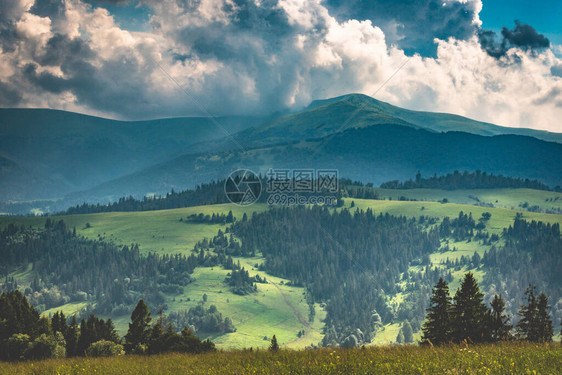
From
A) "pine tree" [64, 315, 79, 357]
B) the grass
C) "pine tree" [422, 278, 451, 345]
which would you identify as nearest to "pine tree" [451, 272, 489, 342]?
"pine tree" [422, 278, 451, 345]

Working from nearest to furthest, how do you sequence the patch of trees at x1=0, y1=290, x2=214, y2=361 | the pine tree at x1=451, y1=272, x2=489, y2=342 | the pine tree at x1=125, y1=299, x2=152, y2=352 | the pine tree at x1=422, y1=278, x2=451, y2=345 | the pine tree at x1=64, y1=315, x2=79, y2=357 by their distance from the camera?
the patch of trees at x1=0, y1=290, x2=214, y2=361
the pine tree at x1=451, y1=272, x2=489, y2=342
the pine tree at x1=422, y1=278, x2=451, y2=345
the pine tree at x1=125, y1=299, x2=152, y2=352
the pine tree at x1=64, y1=315, x2=79, y2=357

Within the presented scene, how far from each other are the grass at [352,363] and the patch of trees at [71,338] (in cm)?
867

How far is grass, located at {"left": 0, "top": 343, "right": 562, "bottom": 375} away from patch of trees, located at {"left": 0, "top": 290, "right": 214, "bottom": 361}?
8.67 meters

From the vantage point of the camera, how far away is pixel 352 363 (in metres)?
21.8

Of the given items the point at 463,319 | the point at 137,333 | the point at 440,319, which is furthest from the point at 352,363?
the point at 137,333

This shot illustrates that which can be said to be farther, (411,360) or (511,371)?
(411,360)

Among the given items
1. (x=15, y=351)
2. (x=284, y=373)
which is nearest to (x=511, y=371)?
(x=284, y=373)

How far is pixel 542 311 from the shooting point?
54.3 meters

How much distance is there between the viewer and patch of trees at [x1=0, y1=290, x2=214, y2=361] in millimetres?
38094

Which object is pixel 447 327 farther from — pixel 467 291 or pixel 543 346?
pixel 543 346

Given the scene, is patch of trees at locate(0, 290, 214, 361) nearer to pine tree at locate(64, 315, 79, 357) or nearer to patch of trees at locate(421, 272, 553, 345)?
pine tree at locate(64, 315, 79, 357)

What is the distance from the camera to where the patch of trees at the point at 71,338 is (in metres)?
38.1

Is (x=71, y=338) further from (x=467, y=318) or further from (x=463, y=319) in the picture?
(x=467, y=318)

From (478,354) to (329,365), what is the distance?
6454mm
